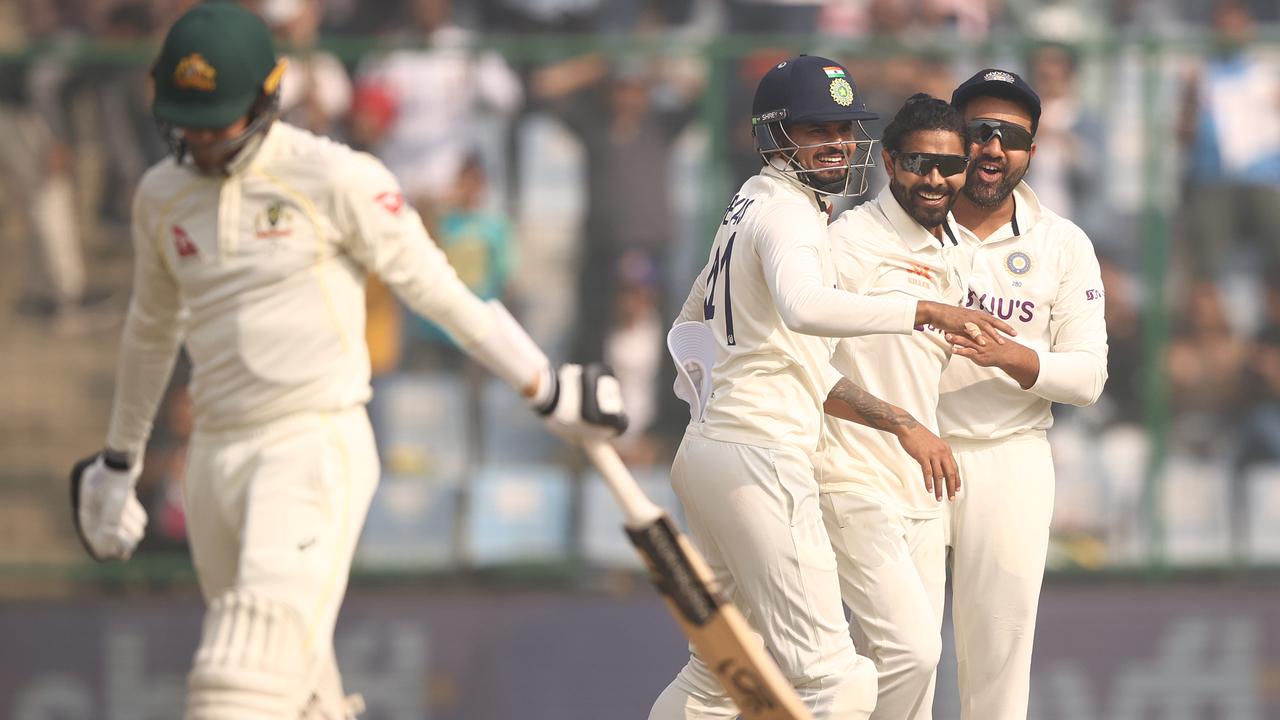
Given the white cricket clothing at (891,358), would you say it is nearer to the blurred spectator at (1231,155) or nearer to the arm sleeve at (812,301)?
the arm sleeve at (812,301)

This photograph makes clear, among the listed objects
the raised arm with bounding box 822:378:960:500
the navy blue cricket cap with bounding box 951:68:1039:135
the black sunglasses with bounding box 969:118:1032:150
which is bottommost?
the raised arm with bounding box 822:378:960:500

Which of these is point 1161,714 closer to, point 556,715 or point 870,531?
point 556,715

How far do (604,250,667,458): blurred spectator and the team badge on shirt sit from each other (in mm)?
3134

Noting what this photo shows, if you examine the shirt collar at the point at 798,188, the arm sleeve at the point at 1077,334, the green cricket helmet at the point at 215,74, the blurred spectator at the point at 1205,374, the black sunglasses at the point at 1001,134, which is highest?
the green cricket helmet at the point at 215,74

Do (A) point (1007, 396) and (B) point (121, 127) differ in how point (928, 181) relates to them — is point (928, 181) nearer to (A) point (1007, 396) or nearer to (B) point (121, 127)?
(A) point (1007, 396)

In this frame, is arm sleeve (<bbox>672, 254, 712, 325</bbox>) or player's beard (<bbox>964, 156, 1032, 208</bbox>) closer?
arm sleeve (<bbox>672, 254, 712, 325</bbox>)

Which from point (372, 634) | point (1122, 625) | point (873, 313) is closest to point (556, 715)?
point (372, 634)

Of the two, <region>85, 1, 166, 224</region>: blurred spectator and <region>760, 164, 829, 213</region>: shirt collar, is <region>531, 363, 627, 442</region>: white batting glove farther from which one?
<region>85, 1, 166, 224</region>: blurred spectator

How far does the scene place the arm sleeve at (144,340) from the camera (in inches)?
213

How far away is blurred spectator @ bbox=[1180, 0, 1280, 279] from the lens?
9578mm

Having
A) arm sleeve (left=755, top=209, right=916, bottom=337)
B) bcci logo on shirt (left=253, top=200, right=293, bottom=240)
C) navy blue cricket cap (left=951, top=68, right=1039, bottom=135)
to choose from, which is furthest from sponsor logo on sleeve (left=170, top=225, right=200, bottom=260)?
navy blue cricket cap (left=951, top=68, right=1039, bottom=135)

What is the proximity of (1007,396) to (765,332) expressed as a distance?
0.97 meters

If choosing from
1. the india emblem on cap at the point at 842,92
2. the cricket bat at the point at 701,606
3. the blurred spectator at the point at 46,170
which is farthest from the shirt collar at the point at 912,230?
the blurred spectator at the point at 46,170

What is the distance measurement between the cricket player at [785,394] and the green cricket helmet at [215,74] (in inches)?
61.4
